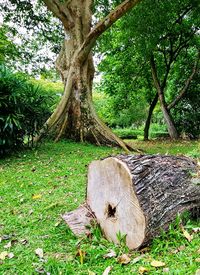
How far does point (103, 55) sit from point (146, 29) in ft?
14.8

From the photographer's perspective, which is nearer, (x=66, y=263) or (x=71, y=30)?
(x=66, y=263)

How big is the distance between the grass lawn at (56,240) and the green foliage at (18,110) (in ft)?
5.37

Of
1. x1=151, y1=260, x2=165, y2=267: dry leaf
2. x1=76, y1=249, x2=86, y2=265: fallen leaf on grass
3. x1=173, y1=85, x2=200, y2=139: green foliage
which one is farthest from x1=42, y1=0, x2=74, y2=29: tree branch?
x1=173, y1=85, x2=200, y2=139: green foliage

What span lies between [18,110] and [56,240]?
15.0 feet

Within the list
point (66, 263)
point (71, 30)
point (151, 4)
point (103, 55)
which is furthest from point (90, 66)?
point (66, 263)

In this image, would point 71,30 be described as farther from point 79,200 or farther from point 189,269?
point 189,269

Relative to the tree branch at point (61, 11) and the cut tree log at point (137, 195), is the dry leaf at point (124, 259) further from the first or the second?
the tree branch at point (61, 11)

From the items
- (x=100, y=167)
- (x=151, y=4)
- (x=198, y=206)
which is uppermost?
(x=151, y=4)

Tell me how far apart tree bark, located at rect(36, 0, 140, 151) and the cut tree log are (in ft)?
19.3

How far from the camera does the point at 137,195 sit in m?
2.52

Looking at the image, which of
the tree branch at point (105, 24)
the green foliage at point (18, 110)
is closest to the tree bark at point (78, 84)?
the tree branch at point (105, 24)

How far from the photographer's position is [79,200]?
13.4ft

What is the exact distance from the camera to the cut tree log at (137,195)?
2523 mm

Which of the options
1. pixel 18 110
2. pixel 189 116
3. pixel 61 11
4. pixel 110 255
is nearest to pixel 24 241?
pixel 110 255
